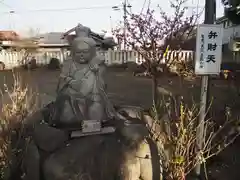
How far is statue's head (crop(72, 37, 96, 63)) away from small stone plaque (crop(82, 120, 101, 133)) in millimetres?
739

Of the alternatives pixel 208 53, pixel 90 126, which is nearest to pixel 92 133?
pixel 90 126

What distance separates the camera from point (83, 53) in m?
2.90

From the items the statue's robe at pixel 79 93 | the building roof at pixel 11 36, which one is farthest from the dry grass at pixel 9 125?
the building roof at pixel 11 36

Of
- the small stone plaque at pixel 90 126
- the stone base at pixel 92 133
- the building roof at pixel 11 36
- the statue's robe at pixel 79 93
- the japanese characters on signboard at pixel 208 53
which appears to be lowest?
the stone base at pixel 92 133

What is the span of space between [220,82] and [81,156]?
7309 millimetres

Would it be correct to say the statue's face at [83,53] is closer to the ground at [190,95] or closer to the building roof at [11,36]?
the ground at [190,95]

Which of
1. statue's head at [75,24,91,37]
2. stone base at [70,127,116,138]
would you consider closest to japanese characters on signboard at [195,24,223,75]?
stone base at [70,127,116,138]

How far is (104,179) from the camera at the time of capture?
7.42 feet

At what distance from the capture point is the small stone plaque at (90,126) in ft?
8.54

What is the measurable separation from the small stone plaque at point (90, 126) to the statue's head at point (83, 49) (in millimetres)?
739

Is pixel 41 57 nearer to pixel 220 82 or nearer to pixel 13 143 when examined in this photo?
pixel 220 82

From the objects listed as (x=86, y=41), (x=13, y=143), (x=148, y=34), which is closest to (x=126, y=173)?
(x=13, y=143)

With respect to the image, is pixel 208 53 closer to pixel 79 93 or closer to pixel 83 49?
pixel 83 49

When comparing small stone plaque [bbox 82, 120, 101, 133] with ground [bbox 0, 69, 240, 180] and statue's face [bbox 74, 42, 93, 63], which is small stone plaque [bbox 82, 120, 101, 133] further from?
A: ground [bbox 0, 69, 240, 180]
